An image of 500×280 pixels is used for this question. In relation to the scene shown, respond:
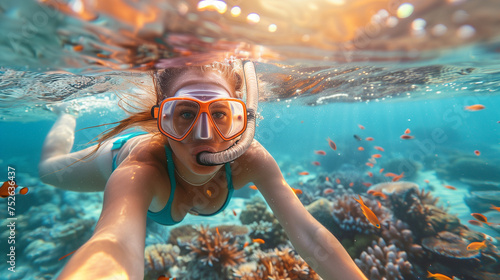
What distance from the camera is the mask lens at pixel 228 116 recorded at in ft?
8.59

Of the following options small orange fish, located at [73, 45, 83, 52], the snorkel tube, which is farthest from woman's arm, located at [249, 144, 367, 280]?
small orange fish, located at [73, 45, 83, 52]

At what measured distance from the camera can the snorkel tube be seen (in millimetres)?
2291

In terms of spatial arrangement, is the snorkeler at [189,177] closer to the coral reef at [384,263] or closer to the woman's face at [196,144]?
the woman's face at [196,144]

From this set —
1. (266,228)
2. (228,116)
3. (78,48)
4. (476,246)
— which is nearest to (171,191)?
(228,116)

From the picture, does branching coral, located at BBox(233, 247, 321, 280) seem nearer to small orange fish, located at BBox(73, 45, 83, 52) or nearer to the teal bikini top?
the teal bikini top

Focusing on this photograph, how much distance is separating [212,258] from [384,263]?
13.1ft

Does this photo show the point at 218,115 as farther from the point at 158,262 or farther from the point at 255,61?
the point at 158,262

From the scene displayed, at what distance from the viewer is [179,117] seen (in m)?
2.57

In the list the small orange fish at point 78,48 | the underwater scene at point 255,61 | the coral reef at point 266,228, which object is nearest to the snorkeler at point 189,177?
the underwater scene at point 255,61

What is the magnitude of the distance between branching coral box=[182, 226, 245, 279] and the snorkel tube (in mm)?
3457

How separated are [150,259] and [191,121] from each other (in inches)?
176

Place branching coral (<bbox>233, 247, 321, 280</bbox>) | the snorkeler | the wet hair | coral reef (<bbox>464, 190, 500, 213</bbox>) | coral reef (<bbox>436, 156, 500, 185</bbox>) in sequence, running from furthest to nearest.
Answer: coral reef (<bbox>436, 156, 500, 185</bbox>) < coral reef (<bbox>464, 190, 500, 213</bbox>) < branching coral (<bbox>233, 247, 321, 280</bbox>) < the wet hair < the snorkeler

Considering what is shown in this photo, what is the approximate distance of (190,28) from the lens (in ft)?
12.9

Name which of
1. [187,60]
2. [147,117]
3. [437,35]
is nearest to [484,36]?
[437,35]
